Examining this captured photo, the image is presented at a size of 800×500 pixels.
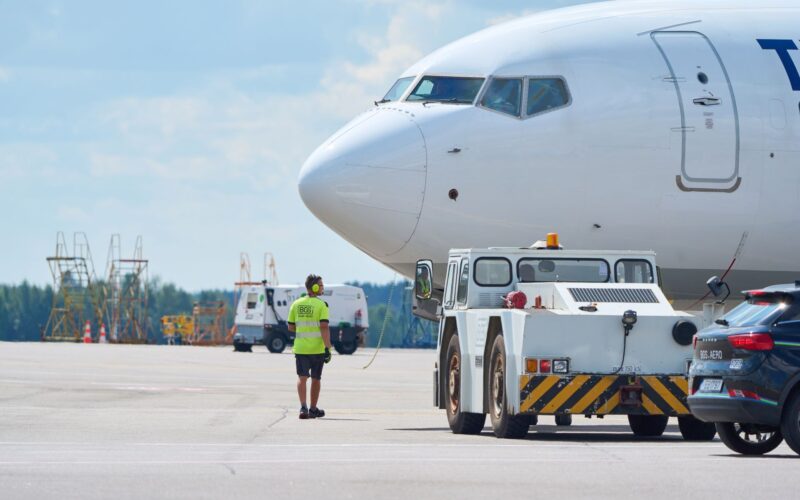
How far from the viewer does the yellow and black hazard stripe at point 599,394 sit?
16.1m

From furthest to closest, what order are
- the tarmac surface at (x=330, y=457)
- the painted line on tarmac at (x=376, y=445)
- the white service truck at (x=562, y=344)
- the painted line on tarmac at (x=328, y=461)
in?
1. the white service truck at (x=562, y=344)
2. the painted line on tarmac at (x=376, y=445)
3. the painted line on tarmac at (x=328, y=461)
4. the tarmac surface at (x=330, y=457)

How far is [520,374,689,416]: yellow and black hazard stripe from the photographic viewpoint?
52.8 feet

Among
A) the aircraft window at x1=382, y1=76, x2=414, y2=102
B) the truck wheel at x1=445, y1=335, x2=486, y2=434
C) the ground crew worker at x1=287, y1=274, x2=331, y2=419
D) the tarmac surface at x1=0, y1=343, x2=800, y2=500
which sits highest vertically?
the aircraft window at x1=382, y1=76, x2=414, y2=102

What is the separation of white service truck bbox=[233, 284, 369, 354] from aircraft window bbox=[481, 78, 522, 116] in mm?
45049

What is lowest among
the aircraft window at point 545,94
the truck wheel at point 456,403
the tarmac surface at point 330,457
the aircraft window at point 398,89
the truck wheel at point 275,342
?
the tarmac surface at point 330,457

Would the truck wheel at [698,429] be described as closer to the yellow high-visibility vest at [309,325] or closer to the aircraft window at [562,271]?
the aircraft window at [562,271]

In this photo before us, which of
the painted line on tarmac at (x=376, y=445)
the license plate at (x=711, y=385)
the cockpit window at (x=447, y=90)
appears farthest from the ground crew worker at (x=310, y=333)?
the license plate at (x=711, y=385)

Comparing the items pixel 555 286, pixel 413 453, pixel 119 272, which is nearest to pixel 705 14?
pixel 555 286

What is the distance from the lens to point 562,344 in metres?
16.3

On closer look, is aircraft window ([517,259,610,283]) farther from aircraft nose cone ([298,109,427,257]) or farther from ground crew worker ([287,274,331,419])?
ground crew worker ([287,274,331,419])

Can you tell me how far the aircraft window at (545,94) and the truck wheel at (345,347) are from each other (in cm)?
4533

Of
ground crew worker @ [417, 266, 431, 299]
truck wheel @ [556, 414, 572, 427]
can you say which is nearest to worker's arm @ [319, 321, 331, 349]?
ground crew worker @ [417, 266, 431, 299]

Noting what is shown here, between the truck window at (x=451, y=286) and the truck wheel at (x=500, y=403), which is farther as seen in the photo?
the truck window at (x=451, y=286)

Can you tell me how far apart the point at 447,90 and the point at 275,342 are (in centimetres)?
4591
